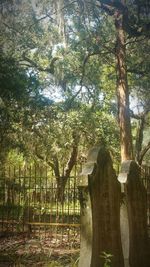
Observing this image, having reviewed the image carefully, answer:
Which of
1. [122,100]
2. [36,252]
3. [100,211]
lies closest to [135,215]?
[100,211]

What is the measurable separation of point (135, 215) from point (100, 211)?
60.8 inches

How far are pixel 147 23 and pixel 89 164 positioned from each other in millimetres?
6275

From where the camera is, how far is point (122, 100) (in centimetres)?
1447

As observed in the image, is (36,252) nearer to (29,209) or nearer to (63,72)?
(29,209)

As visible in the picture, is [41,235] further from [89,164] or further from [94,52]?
[94,52]

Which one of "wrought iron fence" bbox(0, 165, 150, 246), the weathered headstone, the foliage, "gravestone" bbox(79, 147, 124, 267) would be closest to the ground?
"wrought iron fence" bbox(0, 165, 150, 246)

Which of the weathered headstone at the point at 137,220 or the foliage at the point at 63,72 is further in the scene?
the foliage at the point at 63,72

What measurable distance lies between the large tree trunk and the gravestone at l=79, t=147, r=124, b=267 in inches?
249

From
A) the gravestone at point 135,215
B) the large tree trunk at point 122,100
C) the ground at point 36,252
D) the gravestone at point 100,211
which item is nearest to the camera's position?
the gravestone at point 100,211

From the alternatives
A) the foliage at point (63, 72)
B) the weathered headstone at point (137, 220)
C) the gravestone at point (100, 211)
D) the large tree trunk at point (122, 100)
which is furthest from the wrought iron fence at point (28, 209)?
the gravestone at point (100, 211)

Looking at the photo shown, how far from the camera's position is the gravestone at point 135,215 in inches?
313

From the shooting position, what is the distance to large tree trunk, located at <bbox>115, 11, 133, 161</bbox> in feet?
45.3

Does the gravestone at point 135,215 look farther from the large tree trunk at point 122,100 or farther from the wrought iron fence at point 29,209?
the large tree trunk at point 122,100

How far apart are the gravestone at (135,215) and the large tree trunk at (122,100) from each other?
517cm
